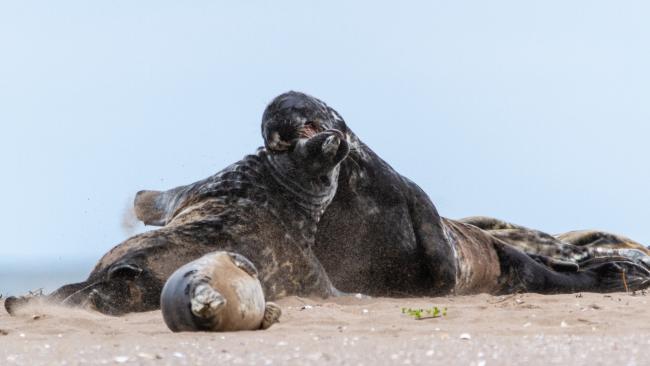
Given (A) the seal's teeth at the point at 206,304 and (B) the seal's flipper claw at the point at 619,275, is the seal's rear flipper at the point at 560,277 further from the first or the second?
(A) the seal's teeth at the point at 206,304

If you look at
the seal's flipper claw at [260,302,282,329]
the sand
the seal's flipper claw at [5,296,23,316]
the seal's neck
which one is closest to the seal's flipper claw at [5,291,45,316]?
the seal's flipper claw at [5,296,23,316]

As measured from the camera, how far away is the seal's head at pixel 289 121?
27.4 ft

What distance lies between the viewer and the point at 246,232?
7.80 metres

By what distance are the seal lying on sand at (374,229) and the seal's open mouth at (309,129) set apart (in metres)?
0.01

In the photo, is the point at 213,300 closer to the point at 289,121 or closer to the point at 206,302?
the point at 206,302

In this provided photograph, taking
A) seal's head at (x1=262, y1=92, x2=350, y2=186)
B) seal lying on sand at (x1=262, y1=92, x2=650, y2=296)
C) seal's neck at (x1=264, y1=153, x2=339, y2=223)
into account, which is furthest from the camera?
seal lying on sand at (x1=262, y1=92, x2=650, y2=296)

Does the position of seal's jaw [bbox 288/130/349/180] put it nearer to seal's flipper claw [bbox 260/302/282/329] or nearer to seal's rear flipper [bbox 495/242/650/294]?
seal's flipper claw [bbox 260/302/282/329]

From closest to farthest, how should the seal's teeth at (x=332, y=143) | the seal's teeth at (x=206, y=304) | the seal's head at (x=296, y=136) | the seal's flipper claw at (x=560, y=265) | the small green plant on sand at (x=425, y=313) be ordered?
1. the seal's teeth at (x=206, y=304)
2. the small green plant on sand at (x=425, y=313)
3. the seal's teeth at (x=332, y=143)
4. the seal's head at (x=296, y=136)
5. the seal's flipper claw at (x=560, y=265)

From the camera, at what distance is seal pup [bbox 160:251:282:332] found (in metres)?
5.54

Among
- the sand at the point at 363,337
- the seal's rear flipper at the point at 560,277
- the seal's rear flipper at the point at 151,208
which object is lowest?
the sand at the point at 363,337

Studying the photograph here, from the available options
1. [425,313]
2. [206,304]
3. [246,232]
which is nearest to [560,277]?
[246,232]

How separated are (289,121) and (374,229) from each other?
108 centimetres

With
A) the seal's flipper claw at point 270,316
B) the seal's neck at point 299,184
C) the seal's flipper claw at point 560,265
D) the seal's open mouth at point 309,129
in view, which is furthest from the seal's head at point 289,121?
the seal's flipper claw at point 560,265

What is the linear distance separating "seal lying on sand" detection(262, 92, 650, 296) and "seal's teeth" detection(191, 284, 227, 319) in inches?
116
